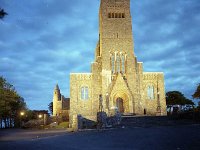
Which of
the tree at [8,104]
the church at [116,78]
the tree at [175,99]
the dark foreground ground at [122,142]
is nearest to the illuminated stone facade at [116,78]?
the church at [116,78]

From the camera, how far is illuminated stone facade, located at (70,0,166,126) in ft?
153

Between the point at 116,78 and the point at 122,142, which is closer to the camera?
the point at 122,142

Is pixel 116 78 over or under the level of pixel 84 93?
over

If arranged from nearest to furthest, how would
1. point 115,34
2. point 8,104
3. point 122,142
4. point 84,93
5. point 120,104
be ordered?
point 122,142
point 84,93
point 120,104
point 115,34
point 8,104

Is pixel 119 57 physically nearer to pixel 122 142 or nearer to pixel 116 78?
pixel 116 78

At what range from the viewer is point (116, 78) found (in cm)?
4575

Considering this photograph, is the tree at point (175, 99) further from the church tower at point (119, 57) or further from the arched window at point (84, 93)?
the arched window at point (84, 93)

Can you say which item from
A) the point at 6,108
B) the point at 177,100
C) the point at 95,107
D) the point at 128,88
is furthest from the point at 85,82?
the point at 177,100

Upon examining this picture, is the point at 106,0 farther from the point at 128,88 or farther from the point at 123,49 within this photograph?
the point at 128,88

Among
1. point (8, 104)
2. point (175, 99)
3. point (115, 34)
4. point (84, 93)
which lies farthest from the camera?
point (175, 99)

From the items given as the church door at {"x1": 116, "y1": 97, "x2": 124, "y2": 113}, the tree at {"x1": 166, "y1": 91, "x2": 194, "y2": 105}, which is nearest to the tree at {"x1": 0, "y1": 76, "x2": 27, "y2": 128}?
the church door at {"x1": 116, "y1": 97, "x2": 124, "y2": 113}

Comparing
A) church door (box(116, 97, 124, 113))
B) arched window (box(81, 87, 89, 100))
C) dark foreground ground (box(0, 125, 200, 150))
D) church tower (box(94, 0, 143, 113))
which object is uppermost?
church tower (box(94, 0, 143, 113))

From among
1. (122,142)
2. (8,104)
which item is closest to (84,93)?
(8,104)

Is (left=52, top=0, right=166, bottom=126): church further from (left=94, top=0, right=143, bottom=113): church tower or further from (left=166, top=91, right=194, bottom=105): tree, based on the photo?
(left=166, top=91, right=194, bottom=105): tree
